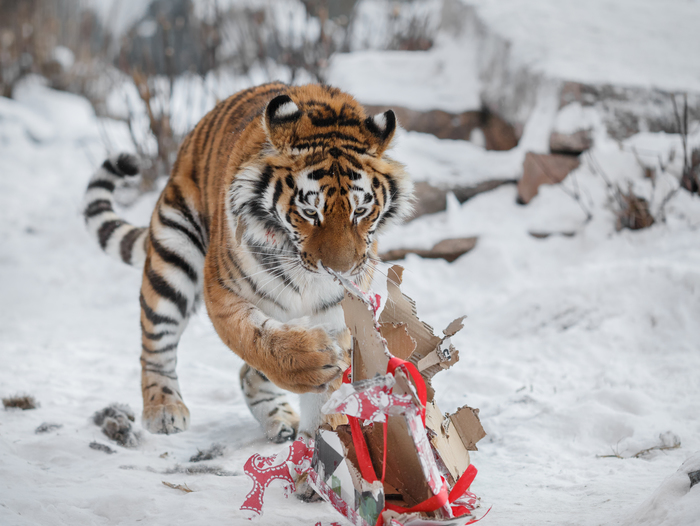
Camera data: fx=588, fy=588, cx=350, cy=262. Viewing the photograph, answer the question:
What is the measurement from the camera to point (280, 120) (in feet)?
6.34

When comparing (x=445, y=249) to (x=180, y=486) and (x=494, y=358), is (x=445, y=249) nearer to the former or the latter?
(x=494, y=358)

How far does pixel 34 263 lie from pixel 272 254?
154 inches

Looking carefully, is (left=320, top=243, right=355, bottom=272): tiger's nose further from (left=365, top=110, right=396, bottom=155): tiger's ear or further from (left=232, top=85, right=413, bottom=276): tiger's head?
(left=365, top=110, right=396, bottom=155): tiger's ear

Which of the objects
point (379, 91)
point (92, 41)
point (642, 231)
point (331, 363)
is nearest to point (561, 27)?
point (379, 91)

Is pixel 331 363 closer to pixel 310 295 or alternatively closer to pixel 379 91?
pixel 310 295

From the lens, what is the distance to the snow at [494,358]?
1.71 metres

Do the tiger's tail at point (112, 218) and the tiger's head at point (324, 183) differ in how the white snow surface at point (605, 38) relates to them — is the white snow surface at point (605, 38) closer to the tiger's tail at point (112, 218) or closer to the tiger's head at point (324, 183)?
the tiger's head at point (324, 183)

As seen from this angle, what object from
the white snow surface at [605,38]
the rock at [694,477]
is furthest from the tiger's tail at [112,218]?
the white snow surface at [605,38]

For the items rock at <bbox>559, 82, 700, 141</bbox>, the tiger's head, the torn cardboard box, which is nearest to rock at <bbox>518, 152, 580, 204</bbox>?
rock at <bbox>559, 82, 700, 141</bbox>

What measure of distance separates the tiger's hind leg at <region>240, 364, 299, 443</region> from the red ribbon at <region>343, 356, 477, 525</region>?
1030 mm

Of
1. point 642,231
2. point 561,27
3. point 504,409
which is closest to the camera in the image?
point 504,409

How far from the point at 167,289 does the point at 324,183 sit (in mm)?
1141

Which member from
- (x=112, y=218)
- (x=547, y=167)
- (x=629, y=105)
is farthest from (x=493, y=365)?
(x=629, y=105)

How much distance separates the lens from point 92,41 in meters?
12.5
